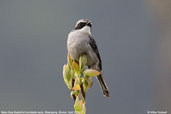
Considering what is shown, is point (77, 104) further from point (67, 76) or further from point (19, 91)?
point (19, 91)

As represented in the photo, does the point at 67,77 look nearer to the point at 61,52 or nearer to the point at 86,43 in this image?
the point at 86,43

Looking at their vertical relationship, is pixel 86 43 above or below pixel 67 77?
above

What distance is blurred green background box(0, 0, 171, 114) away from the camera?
141 ft

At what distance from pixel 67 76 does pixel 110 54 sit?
166 ft

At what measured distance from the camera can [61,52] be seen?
54.7m

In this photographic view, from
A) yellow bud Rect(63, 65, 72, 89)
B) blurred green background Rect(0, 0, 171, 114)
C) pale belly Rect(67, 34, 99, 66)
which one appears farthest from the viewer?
blurred green background Rect(0, 0, 171, 114)

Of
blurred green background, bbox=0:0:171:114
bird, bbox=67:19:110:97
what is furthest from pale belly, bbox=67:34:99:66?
blurred green background, bbox=0:0:171:114

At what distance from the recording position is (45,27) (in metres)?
72.1

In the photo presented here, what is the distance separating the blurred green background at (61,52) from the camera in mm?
42844

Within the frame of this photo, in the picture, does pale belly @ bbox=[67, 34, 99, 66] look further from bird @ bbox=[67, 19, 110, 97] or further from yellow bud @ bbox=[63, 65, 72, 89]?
yellow bud @ bbox=[63, 65, 72, 89]

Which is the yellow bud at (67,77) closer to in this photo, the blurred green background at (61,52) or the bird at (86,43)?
the bird at (86,43)

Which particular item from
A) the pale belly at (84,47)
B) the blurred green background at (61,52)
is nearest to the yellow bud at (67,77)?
the pale belly at (84,47)

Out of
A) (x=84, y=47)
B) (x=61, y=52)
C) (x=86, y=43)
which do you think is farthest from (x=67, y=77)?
(x=61, y=52)

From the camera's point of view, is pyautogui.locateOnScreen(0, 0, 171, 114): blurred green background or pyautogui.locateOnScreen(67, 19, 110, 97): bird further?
pyautogui.locateOnScreen(0, 0, 171, 114): blurred green background
